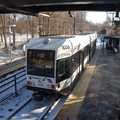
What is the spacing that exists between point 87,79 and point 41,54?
5361 millimetres

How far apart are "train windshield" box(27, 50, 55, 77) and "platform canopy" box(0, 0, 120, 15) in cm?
265

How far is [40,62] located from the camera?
7605 mm

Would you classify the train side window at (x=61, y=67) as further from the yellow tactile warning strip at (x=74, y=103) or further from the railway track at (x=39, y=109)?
the railway track at (x=39, y=109)

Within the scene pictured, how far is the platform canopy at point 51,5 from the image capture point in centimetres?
791

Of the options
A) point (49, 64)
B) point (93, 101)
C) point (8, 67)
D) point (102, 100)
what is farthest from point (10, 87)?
point (8, 67)

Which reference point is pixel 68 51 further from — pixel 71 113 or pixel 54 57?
pixel 71 113

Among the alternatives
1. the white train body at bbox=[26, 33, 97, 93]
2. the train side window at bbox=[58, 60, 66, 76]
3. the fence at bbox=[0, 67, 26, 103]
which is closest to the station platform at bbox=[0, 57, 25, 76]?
the fence at bbox=[0, 67, 26, 103]

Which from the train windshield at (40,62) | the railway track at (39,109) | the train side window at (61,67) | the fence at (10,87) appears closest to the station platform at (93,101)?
the railway track at (39,109)

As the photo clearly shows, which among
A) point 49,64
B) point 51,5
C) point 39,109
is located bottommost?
point 39,109

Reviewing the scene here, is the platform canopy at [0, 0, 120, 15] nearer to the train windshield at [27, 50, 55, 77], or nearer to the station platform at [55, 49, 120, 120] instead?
the train windshield at [27, 50, 55, 77]

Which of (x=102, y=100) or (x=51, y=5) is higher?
(x=51, y=5)

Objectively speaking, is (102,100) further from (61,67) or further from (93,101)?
(61,67)

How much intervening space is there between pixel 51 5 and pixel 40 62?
406cm

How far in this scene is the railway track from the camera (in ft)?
22.4
